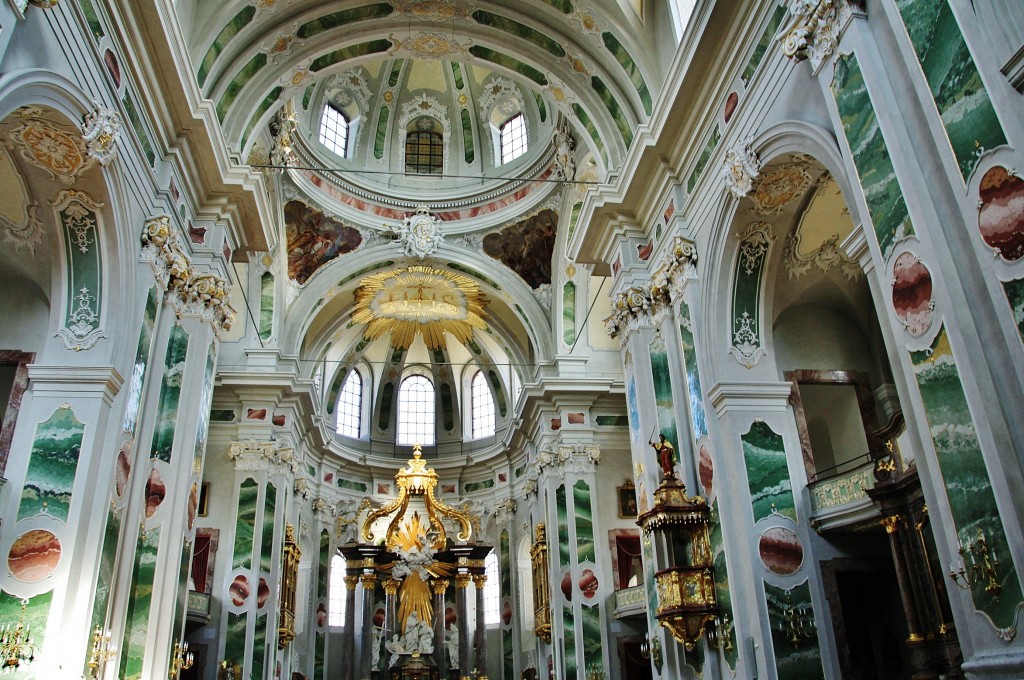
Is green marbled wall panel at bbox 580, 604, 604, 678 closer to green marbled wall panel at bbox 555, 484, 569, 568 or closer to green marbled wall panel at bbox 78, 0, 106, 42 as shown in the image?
green marbled wall panel at bbox 555, 484, 569, 568

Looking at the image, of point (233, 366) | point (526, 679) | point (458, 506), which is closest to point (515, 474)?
point (458, 506)

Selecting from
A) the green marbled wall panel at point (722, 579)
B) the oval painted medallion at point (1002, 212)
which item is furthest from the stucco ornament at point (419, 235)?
the oval painted medallion at point (1002, 212)

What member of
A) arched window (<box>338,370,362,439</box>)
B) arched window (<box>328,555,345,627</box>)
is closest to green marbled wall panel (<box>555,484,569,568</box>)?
arched window (<box>328,555,345,627</box>)

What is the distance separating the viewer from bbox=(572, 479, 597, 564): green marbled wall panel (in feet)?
57.6

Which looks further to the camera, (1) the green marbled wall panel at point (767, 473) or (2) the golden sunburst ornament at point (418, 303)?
(2) the golden sunburst ornament at point (418, 303)

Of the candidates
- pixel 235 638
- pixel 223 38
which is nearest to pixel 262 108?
pixel 223 38

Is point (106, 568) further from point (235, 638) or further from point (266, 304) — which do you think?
point (266, 304)

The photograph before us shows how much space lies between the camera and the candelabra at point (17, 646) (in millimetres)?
7379

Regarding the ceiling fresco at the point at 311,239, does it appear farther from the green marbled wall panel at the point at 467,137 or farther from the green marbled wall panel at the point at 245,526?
the green marbled wall panel at the point at 245,526

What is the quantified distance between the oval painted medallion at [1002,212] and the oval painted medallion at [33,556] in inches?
333

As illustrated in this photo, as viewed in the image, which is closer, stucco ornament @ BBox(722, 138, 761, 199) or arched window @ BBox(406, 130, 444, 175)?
stucco ornament @ BBox(722, 138, 761, 199)

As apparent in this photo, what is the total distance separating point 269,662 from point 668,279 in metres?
11.5

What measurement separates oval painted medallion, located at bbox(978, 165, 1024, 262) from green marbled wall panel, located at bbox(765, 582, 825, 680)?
5284mm

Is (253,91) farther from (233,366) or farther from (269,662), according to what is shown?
(269,662)
